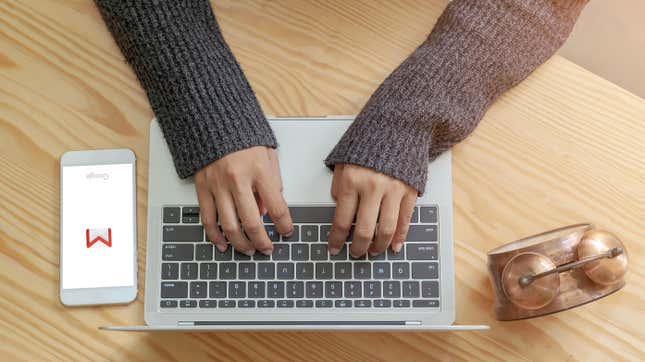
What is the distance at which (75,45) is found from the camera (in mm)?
760

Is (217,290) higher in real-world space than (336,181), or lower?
lower

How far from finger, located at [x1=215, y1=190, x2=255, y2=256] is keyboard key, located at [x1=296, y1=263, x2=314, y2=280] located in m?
0.06

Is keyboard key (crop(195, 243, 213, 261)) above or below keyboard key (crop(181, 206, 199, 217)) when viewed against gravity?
below

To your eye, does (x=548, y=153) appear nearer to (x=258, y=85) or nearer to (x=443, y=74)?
(x=443, y=74)

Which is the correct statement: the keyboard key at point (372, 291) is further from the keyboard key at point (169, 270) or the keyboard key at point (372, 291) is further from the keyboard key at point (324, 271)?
the keyboard key at point (169, 270)

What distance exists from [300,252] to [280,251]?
2cm

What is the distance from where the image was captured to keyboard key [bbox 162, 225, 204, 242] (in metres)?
0.71

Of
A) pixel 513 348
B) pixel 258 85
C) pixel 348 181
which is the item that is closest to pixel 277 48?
pixel 258 85

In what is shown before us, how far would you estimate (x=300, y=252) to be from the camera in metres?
0.70

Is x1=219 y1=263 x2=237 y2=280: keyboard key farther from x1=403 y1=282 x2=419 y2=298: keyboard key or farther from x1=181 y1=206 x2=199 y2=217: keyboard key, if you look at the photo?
x1=403 y1=282 x2=419 y2=298: keyboard key

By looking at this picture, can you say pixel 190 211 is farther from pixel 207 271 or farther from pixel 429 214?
pixel 429 214

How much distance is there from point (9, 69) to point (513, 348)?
27.3 inches

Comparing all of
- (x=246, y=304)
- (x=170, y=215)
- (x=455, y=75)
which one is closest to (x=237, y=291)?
(x=246, y=304)

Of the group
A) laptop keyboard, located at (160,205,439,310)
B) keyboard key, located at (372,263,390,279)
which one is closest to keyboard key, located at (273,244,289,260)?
laptop keyboard, located at (160,205,439,310)
